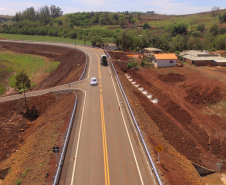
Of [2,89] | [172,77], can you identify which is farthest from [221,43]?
[2,89]

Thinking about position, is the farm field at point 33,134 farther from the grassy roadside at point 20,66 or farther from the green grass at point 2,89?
the grassy roadside at point 20,66

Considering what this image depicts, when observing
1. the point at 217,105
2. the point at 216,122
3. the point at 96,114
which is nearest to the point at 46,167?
the point at 96,114

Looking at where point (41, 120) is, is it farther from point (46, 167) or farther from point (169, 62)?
point (169, 62)

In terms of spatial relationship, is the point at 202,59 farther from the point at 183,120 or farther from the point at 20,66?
the point at 20,66

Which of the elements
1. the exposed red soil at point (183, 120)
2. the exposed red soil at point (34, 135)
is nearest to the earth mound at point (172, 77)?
the exposed red soil at point (183, 120)

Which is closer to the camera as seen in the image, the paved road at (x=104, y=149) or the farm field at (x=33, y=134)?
the paved road at (x=104, y=149)

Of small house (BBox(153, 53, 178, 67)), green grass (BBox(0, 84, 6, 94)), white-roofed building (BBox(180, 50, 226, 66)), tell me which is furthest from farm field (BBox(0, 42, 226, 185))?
green grass (BBox(0, 84, 6, 94))
